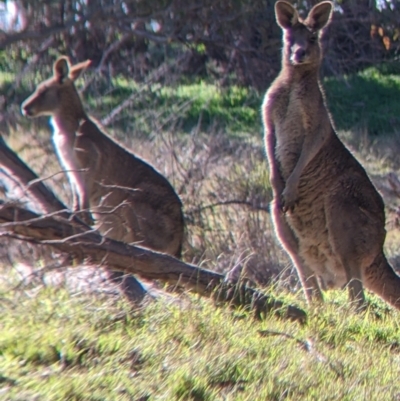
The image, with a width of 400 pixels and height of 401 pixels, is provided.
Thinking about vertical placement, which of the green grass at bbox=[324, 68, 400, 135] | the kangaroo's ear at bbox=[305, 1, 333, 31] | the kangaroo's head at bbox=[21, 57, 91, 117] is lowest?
the green grass at bbox=[324, 68, 400, 135]

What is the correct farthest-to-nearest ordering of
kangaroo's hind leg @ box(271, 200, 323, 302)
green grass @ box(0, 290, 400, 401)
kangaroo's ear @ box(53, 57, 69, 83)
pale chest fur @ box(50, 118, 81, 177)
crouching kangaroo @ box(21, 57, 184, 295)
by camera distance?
kangaroo's ear @ box(53, 57, 69, 83) < pale chest fur @ box(50, 118, 81, 177) < crouching kangaroo @ box(21, 57, 184, 295) < kangaroo's hind leg @ box(271, 200, 323, 302) < green grass @ box(0, 290, 400, 401)

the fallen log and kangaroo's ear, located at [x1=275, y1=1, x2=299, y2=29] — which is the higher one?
kangaroo's ear, located at [x1=275, y1=1, x2=299, y2=29]

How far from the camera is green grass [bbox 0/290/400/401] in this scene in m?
3.89

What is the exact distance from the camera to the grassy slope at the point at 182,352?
12.8 ft

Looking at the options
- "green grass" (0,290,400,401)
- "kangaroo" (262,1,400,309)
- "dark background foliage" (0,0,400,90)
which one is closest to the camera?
"green grass" (0,290,400,401)

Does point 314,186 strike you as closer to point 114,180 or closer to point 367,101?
point 114,180

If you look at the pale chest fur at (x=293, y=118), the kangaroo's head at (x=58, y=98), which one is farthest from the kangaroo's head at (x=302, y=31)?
the kangaroo's head at (x=58, y=98)

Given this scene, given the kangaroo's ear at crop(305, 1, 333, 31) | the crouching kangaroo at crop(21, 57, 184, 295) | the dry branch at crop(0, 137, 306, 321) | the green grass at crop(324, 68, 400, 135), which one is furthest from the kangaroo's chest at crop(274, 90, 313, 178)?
the green grass at crop(324, 68, 400, 135)

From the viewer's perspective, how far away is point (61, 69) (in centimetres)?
882

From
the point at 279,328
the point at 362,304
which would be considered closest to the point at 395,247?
the point at 362,304

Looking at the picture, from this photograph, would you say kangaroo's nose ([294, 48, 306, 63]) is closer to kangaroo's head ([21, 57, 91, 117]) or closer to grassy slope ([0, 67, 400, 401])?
grassy slope ([0, 67, 400, 401])

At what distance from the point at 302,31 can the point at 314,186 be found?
1114 mm

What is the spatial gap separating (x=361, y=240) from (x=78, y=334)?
3285 millimetres

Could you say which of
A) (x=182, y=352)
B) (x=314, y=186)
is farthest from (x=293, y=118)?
(x=182, y=352)
